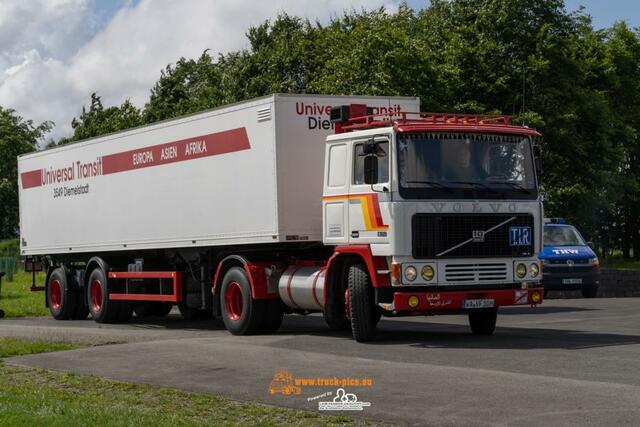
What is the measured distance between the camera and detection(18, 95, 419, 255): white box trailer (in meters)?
17.4

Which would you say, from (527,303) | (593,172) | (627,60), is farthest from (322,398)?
(627,60)

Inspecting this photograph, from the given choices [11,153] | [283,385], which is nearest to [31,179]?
[283,385]

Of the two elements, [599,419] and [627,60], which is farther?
[627,60]

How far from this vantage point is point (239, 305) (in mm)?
18391

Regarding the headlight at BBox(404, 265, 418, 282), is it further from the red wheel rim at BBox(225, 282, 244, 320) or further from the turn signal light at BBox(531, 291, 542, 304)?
the red wheel rim at BBox(225, 282, 244, 320)

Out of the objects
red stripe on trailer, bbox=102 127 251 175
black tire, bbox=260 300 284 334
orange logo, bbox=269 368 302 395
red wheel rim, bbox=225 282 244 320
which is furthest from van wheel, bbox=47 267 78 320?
orange logo, bbox=269 368 302 395

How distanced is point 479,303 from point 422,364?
2.68m

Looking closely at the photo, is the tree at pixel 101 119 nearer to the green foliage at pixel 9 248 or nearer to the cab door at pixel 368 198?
the green foliage at pixel 9 248

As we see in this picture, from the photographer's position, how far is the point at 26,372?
45.0 feet

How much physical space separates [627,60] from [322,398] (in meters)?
53.8

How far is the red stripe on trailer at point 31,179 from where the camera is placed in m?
26.1

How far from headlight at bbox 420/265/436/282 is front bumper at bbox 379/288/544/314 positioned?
0.20 m

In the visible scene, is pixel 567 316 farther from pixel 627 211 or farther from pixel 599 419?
pixel 627 211

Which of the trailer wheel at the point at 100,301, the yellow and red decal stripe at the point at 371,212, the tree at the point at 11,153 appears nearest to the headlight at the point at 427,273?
the yellow and red decal stripe at the point at 371,212
